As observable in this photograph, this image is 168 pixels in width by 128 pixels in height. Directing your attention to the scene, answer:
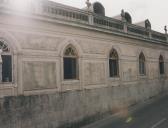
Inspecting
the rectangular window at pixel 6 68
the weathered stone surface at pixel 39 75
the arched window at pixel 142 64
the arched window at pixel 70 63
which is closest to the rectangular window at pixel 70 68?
the arched window at pixel 70 63

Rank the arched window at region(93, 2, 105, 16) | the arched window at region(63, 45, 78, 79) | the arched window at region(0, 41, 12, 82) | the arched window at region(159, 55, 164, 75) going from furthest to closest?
1. the arched window at region(159, 55, 164, 75)
2. the arched window at region(93, 2, 105, 16)
3. the arched window at region(63, 45, 78, 79)
4. the arched window at region(0, 41, 12, 82)

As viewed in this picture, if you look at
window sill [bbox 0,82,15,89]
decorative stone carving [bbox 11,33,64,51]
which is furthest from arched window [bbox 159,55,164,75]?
window sill [bbox 0,82,15,89]

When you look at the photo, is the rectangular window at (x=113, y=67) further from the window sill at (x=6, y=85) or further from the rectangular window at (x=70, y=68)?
the window sill at (x=6, y=85)

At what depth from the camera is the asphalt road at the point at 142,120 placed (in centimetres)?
1548

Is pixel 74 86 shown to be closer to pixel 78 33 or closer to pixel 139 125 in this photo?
pixel 78 33

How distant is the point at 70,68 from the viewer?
16.5m

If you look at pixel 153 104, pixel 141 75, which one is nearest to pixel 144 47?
pixel 141 75

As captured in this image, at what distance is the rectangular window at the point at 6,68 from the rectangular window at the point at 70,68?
409 centimetres

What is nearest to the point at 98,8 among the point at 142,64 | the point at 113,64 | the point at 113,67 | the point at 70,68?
the point at 113,64

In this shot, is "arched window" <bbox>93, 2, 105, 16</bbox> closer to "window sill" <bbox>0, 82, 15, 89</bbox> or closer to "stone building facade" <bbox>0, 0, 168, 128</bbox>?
"stone building facade" <bbox>0, 0, 168, 128</bbox>

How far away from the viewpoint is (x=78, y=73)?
16.8m

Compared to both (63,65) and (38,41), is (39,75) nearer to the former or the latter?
(38,41)

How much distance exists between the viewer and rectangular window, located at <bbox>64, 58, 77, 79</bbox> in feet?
53.0

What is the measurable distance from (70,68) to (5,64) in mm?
4841
